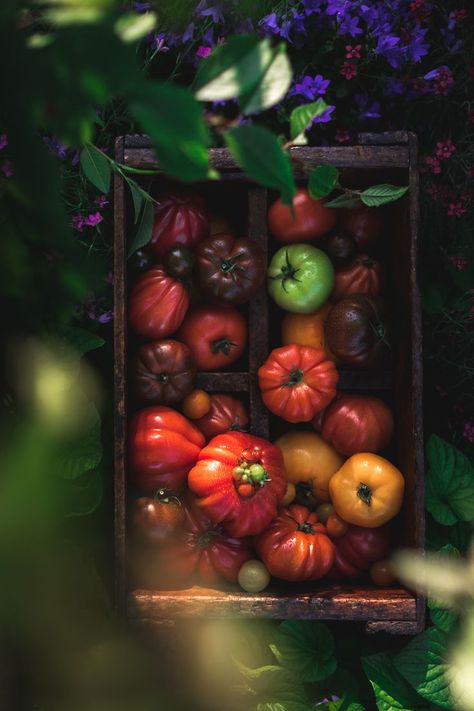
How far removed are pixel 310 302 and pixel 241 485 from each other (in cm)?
37

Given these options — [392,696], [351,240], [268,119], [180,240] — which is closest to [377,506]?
[392,696]

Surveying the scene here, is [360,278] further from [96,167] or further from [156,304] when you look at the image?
[96,167]

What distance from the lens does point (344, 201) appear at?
54.2 inches

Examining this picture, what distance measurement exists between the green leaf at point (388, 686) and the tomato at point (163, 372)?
0.65m

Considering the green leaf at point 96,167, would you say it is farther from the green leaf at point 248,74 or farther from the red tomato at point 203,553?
the green leaf at point 248,74

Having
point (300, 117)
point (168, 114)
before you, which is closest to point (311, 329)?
point (300, 117)

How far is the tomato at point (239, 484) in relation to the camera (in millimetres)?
1372

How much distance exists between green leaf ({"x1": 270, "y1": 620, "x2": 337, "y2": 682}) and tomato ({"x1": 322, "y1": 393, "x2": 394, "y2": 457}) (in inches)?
14.3

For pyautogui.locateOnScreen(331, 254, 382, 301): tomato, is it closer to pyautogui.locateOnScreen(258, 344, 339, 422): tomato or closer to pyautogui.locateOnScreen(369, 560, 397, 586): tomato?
pyautogui.locateOnScreen(258, 344, 339, 422): tomato

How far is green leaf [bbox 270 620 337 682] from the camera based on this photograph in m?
1.51

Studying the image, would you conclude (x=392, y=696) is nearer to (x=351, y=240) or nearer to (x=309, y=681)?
(x=309, y=681)

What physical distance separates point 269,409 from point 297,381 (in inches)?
4.3

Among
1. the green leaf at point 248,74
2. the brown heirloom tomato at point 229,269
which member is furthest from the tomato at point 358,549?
the green leaf at point 248,74

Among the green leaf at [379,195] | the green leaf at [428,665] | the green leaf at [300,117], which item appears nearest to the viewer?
the green leaf at [300,117]
